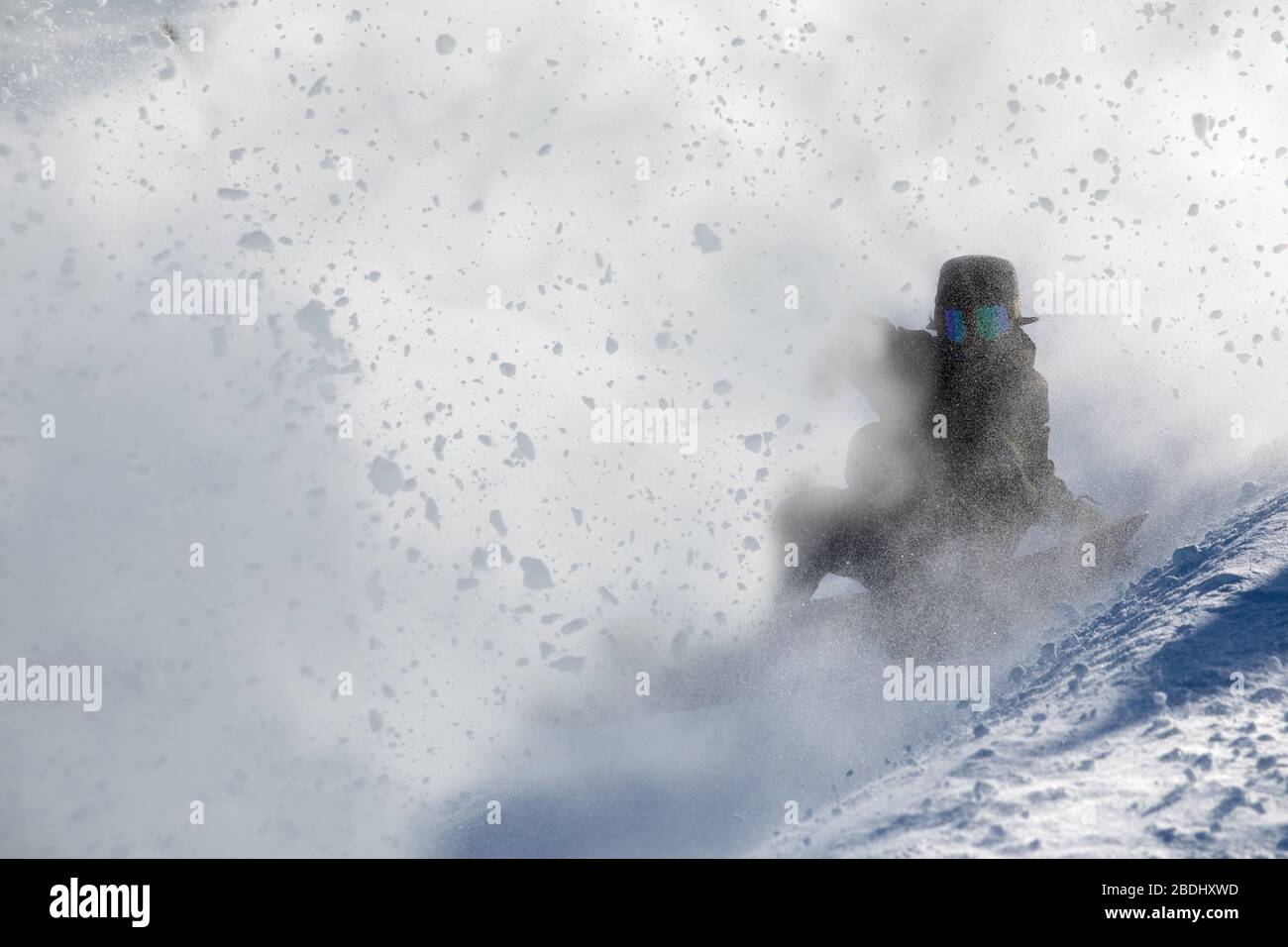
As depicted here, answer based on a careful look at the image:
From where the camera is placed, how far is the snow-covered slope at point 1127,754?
3520mm

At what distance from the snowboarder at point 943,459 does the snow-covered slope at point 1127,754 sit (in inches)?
32.1

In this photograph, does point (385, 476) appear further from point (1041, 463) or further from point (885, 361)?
point (1041, 463)

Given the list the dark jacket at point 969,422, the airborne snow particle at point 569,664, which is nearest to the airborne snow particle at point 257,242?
the airborne snow particle at point 569,664

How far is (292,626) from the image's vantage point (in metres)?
5.66

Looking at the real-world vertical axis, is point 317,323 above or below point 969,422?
above

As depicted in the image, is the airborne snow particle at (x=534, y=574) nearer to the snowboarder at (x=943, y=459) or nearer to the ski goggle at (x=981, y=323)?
the snowboarder at (x=943, y=459)

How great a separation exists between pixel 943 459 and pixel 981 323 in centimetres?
82

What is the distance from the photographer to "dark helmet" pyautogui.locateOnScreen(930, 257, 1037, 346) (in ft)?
17.6

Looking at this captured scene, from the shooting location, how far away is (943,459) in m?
5.64

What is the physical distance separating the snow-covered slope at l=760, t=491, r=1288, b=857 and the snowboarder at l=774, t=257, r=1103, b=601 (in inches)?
32.1

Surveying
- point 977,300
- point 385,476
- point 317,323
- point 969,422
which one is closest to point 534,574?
point 385,476

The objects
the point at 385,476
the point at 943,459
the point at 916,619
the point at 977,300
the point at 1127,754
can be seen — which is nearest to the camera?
the point at 1127,754

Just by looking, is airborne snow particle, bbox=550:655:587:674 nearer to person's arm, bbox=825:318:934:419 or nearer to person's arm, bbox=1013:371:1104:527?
person's arm, bbox=825:318:934:419

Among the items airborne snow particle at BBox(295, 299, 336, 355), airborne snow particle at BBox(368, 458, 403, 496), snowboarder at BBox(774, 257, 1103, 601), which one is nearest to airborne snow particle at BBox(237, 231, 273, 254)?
airborne snow particle at BBox(295, 299, 336, 355)
